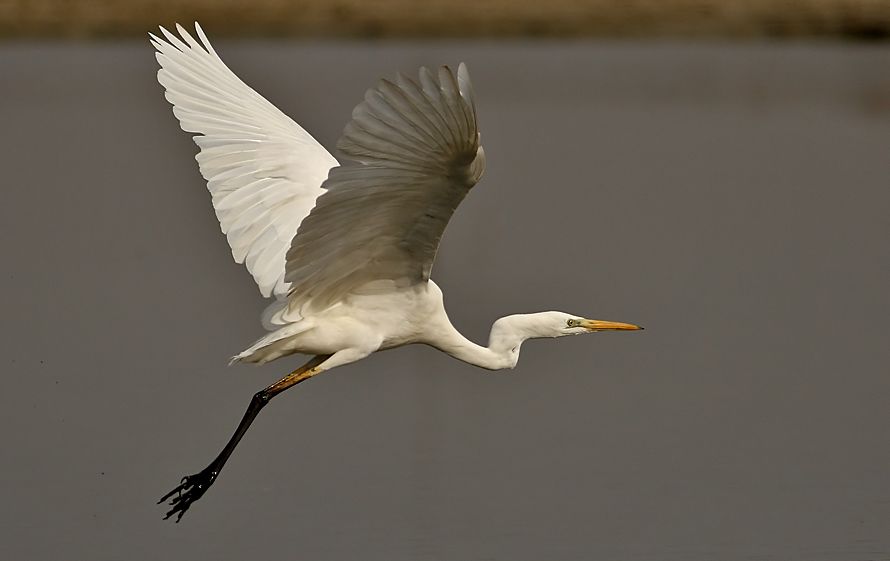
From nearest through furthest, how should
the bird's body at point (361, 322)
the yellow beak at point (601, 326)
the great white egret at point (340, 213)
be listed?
the great white egret at point (340, 213), the bird's body at point (361, 322), the yellow beak at point (601, 326)

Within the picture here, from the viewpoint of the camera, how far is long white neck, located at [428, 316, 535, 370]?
552cm

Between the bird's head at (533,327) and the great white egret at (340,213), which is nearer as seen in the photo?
the great white egret at (340,213)

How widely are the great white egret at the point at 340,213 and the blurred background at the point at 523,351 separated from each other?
50cm

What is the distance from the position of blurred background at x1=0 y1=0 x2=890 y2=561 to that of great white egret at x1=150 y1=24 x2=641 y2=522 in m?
0.50

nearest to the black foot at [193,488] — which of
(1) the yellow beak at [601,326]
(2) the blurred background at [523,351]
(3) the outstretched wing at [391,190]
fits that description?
(2) the blurred background at [523,351]

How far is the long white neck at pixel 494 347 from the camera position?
18.1ft

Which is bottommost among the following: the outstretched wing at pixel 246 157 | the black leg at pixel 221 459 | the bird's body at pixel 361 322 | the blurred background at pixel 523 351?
the blurred background at pixel 523 351

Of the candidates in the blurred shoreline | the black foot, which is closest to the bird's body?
the black foot

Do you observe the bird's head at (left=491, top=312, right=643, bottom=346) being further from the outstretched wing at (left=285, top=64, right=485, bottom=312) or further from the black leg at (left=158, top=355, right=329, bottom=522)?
the black leg at (left=158, top=355, right=329, bottom=522)

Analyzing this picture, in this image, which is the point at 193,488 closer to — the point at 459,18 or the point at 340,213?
the point at 340,213

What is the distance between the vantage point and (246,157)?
5.66m

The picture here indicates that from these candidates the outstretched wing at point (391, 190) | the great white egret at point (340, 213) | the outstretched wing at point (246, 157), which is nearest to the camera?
the outstretched wing at point (391, 190)

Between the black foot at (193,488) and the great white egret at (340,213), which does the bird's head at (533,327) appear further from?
the black foot at (193,488)

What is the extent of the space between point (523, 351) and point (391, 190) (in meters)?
2.93
